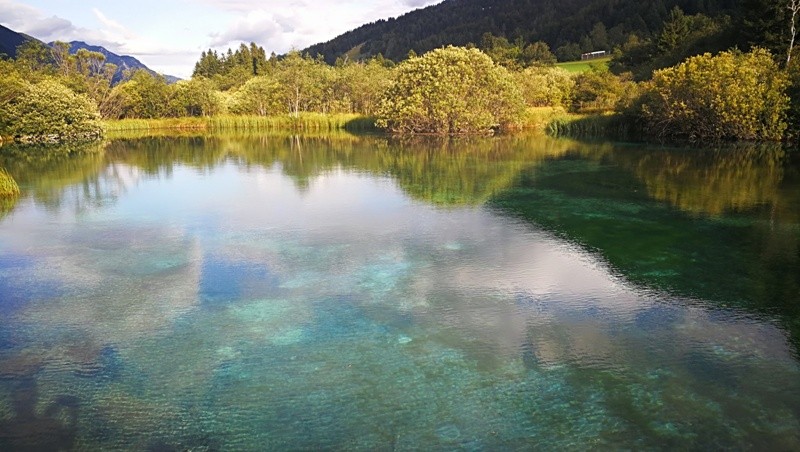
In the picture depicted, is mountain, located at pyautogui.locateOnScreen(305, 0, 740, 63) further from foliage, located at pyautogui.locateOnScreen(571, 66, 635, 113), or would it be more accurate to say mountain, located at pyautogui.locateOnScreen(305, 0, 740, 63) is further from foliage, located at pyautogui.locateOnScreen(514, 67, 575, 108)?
foliage, located at pyautogui.locateOnScreen(571, 66, 635, 113)

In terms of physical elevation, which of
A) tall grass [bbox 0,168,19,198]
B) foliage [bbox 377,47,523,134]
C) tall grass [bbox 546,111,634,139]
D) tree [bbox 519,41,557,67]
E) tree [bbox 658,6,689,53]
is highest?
tree [bbox 519,41,557,67]

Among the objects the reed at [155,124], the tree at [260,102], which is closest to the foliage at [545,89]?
the tree at [260,102]

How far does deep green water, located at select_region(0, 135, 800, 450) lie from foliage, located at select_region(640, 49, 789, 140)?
1780 cm

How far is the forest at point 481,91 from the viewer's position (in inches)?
1296

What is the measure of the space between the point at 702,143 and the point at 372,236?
97.0ft

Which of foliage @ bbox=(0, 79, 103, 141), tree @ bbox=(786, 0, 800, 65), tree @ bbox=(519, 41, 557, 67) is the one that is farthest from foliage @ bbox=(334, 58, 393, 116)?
tree @ bbox=(786, 0, 800, 65)

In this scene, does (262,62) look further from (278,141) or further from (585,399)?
(585,399)

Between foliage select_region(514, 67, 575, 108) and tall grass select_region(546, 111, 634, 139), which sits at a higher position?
foliage select_region(514, 67, 575, 108)

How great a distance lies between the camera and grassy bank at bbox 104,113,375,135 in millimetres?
56688

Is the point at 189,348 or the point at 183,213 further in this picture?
the point at 183,213

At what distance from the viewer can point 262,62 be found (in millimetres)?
107062

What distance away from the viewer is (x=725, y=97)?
32.1 m

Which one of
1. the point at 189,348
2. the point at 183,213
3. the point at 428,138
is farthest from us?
the point at 428,138

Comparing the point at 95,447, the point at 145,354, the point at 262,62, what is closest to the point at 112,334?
the point at 145,354
